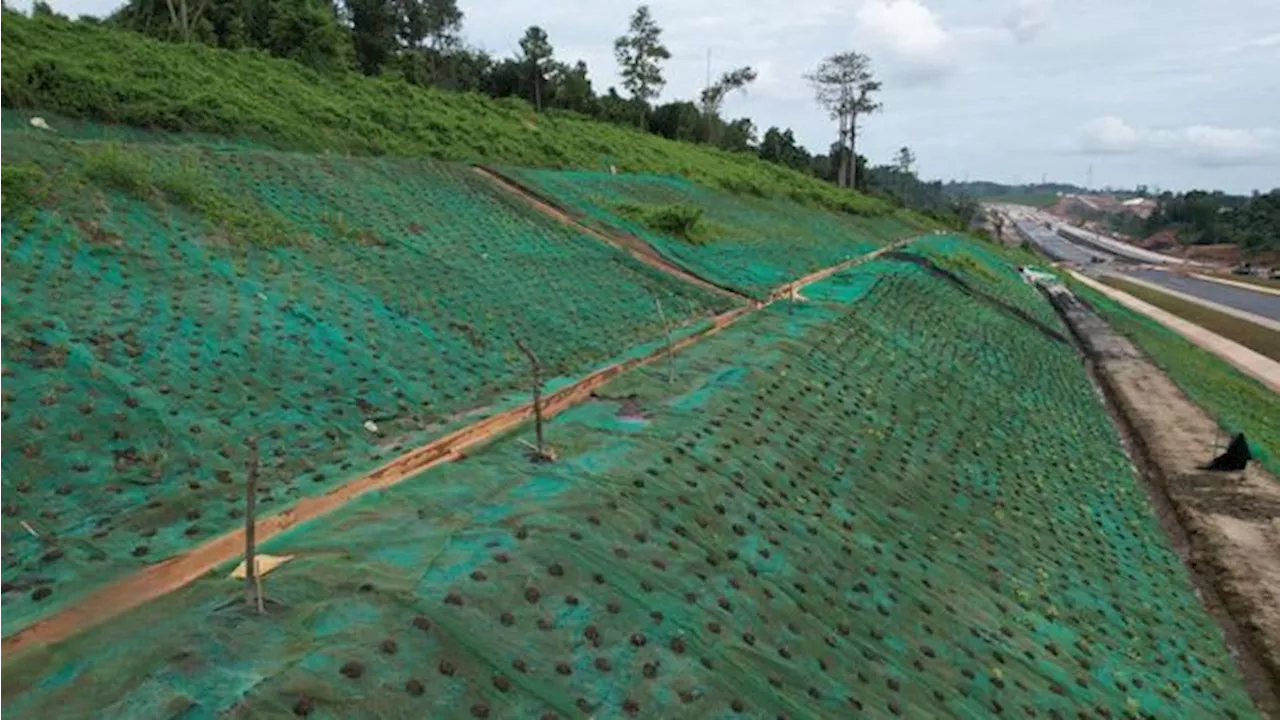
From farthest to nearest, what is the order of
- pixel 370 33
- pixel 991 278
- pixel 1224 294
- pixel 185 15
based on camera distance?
pixel 1224 294
pixel 370 33
pixel 991 278
pixel 185 15

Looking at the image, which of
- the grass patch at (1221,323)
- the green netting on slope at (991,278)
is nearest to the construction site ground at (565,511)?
the green netting on slope at (991,278)

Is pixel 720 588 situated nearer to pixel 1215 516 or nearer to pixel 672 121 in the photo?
pixel 1215 516

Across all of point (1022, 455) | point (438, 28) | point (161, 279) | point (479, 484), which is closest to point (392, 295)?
point (161, 279)

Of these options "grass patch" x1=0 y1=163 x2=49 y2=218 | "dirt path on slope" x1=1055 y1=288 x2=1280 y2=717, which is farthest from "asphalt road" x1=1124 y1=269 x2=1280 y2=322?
"grass patch" x1=0 y1=163 x2=49 y2=218

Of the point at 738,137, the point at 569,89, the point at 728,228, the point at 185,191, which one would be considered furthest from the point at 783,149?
the point at 185,191

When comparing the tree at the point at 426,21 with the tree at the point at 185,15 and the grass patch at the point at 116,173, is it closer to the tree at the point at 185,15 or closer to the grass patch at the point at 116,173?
the tree at the point at 185,15

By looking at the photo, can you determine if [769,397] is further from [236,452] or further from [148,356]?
[148,356]

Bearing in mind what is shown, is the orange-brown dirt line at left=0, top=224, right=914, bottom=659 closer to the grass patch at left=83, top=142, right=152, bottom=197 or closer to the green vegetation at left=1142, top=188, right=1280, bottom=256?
the grass patch at left=83, top=142, right=152, bottom=197
